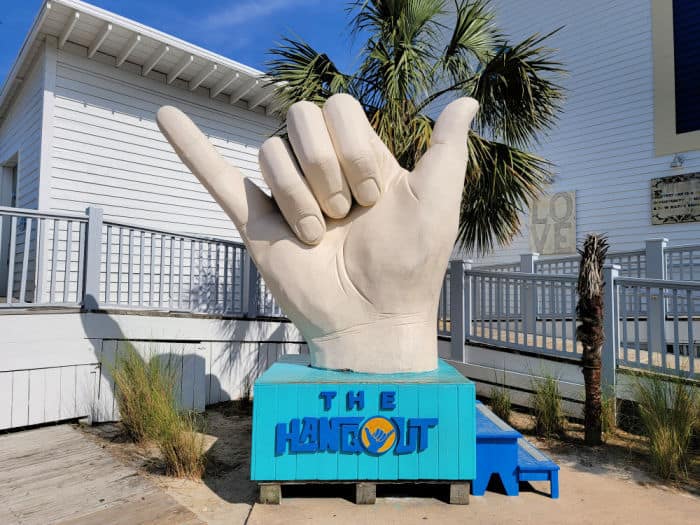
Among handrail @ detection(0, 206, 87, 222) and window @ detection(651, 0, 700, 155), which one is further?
window @ detection(651, 0, 700, 155)

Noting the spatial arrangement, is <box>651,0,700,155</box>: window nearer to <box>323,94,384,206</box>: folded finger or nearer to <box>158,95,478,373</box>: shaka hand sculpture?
<box>158,95,478,373</box>: shaka hand sculpture

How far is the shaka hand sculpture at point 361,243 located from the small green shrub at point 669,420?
1891 millimetres

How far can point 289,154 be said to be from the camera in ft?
11.0

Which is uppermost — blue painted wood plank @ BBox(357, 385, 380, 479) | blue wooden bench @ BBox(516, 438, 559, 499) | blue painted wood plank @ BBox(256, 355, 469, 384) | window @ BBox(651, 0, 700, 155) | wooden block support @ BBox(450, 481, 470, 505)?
window @ BBox(651, 0, 700, 155)

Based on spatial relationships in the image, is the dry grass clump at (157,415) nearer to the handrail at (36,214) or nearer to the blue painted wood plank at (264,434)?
the blue painted wood plank at (264,434)

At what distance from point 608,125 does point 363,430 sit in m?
9.66

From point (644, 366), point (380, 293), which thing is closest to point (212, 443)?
point (380, 293)

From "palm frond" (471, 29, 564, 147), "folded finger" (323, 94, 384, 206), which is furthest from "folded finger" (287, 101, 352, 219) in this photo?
"palm frond" (471, 29, 564, 147)

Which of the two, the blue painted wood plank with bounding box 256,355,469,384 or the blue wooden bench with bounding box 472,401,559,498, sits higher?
the blue painted wood plank with bounding box 256,355,469,384

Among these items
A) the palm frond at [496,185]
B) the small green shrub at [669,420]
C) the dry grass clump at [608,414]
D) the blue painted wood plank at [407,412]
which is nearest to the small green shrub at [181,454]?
the blue painted wood plank at [407,412]

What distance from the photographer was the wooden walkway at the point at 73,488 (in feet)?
9.68

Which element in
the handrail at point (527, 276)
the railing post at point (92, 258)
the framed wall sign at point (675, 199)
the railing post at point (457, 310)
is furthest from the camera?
the framed wall sign at point (675, 199)

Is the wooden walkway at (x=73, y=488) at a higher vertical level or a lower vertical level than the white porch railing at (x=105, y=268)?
lower

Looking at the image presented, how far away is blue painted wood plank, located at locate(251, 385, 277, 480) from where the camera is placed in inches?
123
